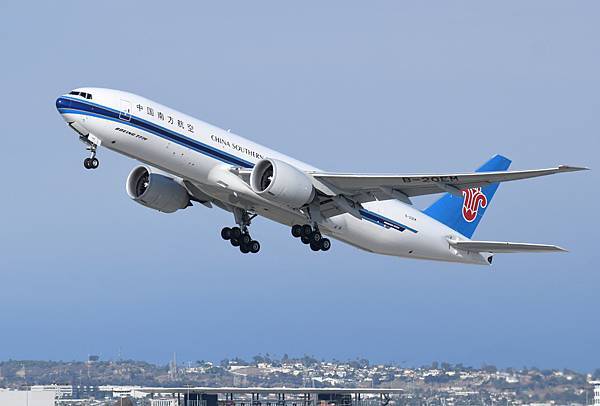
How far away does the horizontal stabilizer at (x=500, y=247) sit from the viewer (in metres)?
50.4

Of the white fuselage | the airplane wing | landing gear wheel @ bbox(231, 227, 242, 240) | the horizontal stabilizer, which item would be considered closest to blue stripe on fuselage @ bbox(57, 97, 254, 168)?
the white fuselage

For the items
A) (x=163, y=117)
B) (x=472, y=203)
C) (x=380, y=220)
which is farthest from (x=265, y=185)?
(x=472, y=203)

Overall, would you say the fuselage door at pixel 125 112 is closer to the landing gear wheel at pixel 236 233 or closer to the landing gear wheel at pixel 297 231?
the landing gear wheel at pixel 297 231

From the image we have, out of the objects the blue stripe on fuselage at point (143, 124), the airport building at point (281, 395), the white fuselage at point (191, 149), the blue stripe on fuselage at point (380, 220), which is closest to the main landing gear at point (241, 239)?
the white fuselage at point (191, 149)

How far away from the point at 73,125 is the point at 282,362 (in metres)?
55.2

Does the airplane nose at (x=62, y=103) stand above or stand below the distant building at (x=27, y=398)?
above

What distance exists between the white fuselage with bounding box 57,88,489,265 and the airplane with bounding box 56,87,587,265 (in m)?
0.04

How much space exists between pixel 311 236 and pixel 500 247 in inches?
374

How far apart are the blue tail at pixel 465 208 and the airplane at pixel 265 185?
107 millimetres

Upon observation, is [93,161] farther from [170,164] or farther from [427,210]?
[427,210]

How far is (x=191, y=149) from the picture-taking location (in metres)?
45.2

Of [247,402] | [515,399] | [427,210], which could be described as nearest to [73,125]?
[427,210]

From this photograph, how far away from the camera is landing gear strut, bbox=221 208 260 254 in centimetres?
5222

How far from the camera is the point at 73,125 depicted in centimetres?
4428
